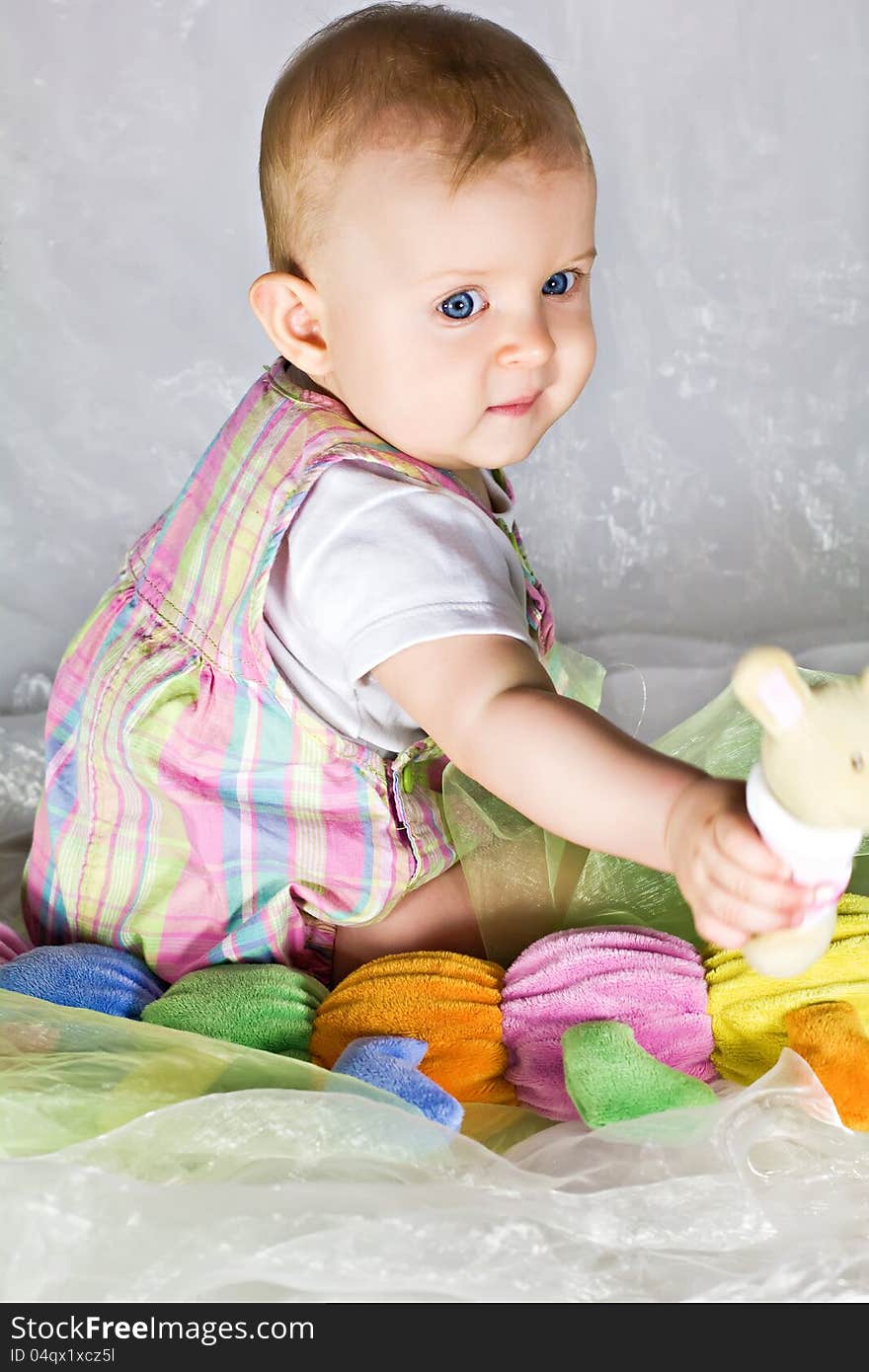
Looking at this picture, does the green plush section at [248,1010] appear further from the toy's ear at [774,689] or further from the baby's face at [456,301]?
the toy's ear at [774,689]

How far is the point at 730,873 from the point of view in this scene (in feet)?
2.09

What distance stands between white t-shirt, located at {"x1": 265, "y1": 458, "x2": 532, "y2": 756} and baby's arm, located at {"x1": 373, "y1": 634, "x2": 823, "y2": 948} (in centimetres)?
2

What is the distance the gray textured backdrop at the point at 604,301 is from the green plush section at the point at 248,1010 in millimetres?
707

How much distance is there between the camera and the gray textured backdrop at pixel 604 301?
1.66 metres

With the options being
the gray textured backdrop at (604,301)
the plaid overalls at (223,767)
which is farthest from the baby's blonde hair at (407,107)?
the gray textured backdrop at (604,301)

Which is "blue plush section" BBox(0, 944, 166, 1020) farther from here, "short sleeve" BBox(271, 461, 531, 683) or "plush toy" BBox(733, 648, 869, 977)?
"plush toy" BBox(733, 648, 869, 977)

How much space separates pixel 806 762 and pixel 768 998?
37 cm

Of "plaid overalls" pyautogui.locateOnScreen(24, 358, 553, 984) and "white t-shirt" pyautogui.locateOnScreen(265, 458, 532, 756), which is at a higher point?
"white t-shirt" pyautogui.locateOnScreen(265, 458, 532, 756)

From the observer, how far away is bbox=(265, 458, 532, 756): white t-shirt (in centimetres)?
85

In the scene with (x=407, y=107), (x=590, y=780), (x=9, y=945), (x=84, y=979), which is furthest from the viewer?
(x=9, y=945)

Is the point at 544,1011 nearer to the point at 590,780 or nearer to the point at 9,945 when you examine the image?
the point at 590,780

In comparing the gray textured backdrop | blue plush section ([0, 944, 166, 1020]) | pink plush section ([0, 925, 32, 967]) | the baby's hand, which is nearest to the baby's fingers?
the baby's hand

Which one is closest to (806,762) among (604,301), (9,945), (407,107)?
(407,107)

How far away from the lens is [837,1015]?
2.94 ft
